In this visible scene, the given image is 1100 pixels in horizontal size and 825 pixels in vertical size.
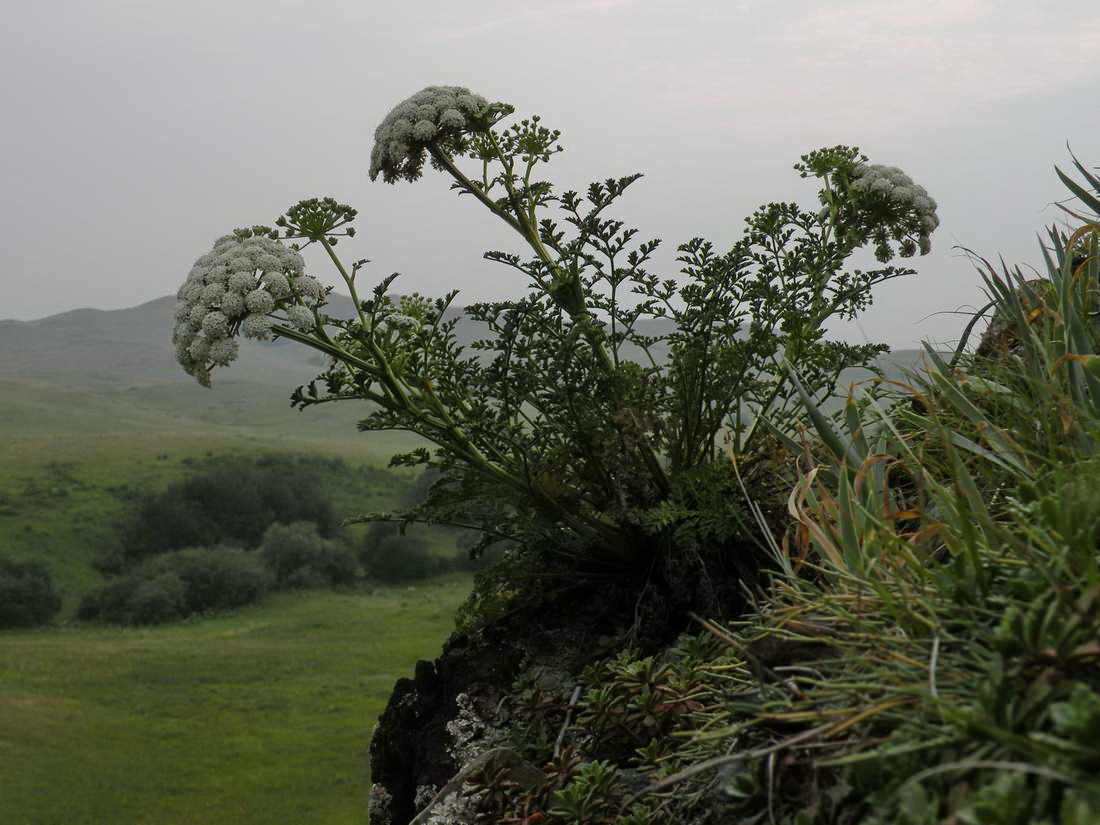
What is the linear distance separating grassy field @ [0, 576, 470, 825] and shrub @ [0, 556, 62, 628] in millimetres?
971

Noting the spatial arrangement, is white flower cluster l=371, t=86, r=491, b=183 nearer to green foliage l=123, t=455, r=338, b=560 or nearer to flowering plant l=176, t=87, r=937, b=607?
flowering plant l=176, t=87, r=937, b=607

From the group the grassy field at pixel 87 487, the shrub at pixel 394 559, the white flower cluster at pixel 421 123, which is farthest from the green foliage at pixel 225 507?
the white flower cluster at pixel 421 123

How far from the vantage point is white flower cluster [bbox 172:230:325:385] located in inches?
150

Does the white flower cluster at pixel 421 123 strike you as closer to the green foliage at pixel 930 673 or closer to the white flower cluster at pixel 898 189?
the white flower cluster at pixel 898 189

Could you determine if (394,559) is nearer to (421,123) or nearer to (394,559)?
(394,559)

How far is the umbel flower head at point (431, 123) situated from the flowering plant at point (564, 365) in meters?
0.02

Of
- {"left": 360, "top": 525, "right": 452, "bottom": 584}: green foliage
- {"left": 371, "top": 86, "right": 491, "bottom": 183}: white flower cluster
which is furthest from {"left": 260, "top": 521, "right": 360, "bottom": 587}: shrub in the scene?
{"left": 371, "top": 86, "right": 491, "bottom": 183}: white flower cluster

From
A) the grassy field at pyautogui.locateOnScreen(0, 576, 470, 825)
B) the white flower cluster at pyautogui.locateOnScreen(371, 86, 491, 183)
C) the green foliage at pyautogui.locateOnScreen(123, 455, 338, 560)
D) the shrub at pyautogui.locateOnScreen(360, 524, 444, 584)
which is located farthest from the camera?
the green foliage at pyautogui.locateOnScreen(123, 455, 338, 560)

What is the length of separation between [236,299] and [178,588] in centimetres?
3921

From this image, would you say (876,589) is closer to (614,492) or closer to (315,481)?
(614,492)

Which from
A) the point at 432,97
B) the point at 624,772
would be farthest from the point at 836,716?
the point at 432,97

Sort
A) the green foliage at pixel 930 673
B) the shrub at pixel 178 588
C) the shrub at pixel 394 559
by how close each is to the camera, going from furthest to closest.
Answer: the shrub at pixel 394 559
the shrub at pixel 178 588
the green foliage at pixel 930 673

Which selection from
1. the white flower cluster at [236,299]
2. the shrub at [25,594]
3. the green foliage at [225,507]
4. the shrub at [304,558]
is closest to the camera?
the white flower cluster at [236,299]

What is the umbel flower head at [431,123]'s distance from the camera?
14.3ft
